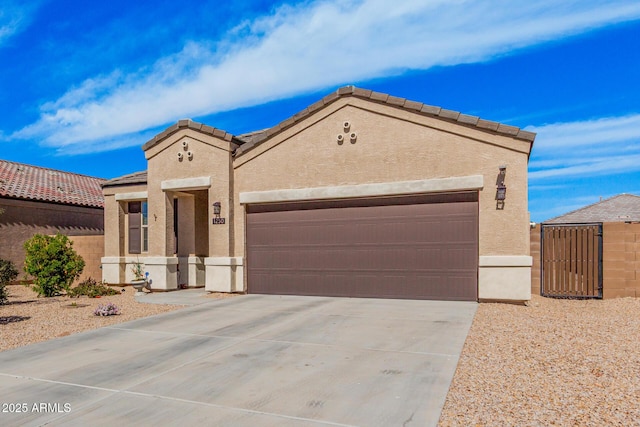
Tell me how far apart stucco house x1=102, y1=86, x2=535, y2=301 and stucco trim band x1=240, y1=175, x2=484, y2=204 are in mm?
32

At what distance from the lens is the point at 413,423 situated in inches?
161

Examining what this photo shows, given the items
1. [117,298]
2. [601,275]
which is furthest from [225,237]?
[601,275]

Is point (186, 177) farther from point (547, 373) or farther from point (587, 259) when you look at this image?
point (587, 259)

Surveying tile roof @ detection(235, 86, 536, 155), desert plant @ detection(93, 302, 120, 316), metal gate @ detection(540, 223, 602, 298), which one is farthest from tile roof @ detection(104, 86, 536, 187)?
desert plant @ detection(93, 302, 120, 316)

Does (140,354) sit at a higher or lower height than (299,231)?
lower

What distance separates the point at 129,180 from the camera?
56.3ft

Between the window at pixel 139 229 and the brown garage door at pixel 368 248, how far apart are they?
564 centimetres

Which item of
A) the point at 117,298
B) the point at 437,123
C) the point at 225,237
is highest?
the point at 437,123

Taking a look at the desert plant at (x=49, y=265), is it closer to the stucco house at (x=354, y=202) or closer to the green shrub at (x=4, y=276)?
the green shrub at (x=4, y=276)

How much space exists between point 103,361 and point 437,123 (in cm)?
970

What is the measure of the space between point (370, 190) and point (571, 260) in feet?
20.6

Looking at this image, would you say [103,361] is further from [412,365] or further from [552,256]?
[552,256]

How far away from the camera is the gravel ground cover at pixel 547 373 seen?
4.16 meters

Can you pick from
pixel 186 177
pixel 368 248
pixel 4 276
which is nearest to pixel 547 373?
pixel 368 248
